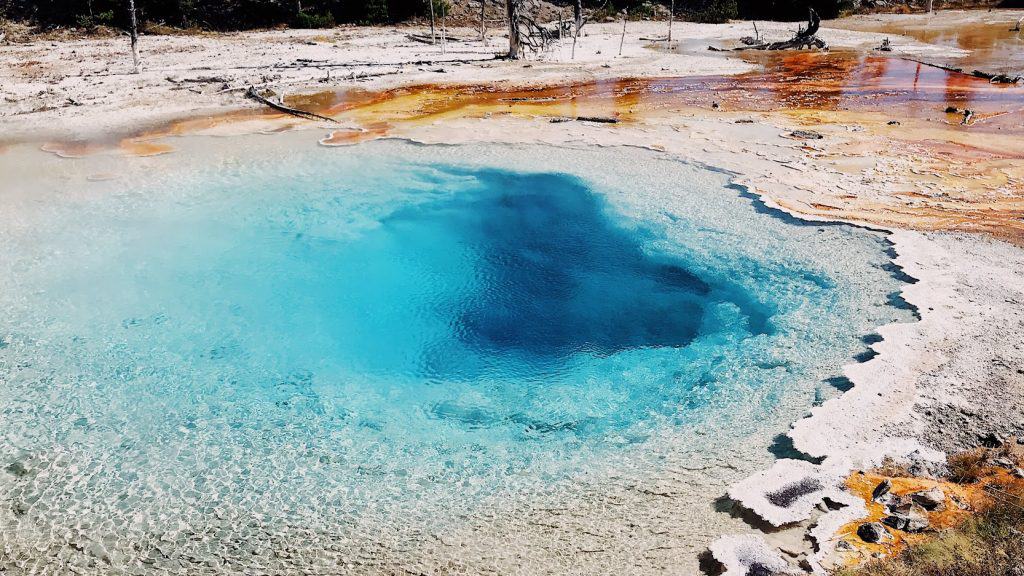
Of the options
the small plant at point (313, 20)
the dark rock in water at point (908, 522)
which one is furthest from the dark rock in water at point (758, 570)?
the small plant at point (313, 20)

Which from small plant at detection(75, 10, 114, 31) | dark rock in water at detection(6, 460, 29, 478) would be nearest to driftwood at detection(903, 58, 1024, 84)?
dark rock in water at detection(6, 460, 29, 478)

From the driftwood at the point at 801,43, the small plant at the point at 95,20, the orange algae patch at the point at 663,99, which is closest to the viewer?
the orange algae patch at the point at 663,99

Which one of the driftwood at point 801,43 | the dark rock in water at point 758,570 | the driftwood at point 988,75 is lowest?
the dark rock in water at point 758,570

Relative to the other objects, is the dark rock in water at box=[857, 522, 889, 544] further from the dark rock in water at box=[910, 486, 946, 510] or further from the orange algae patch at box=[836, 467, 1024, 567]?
the dark rock in water at box=[910, 486, 946, 510]

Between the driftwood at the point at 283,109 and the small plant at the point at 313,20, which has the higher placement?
the small plant at the point at 313,20

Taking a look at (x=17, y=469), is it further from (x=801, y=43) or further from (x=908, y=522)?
(x=801, y=43)

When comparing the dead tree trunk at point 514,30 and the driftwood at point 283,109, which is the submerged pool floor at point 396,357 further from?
the dead tree trunk at point 514,30

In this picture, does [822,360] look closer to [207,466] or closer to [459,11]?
[207,466]

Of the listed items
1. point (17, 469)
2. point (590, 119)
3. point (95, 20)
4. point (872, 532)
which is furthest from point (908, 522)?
point (95, 20)
